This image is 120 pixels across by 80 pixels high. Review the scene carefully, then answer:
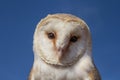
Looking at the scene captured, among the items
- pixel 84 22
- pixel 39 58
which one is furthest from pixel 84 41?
pixel 39 58

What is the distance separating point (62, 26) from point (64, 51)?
38 centimetres

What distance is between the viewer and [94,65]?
740cm

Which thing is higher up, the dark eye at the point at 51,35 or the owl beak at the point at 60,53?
the dark eye at the point at 51,35

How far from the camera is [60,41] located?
7074mm

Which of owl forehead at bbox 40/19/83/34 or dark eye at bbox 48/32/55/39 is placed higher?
owl forehead at bbox 40/19/83/34

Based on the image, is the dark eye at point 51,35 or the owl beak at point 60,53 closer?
the owl beak at point 60,53

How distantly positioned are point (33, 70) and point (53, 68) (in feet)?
1.24

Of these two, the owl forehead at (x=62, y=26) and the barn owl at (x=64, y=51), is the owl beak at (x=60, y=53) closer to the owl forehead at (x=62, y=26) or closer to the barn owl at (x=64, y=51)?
the barn owl at (x=64, y=51)

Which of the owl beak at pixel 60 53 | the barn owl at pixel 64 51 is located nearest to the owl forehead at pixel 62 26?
the barn owl at pixel 64 51

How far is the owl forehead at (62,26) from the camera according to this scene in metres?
7.16

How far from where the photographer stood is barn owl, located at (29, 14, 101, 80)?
7210 mm

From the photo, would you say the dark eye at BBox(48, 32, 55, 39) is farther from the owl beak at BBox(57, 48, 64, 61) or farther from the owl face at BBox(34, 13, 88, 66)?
the owl beak at BBox(57, 48, 64, 61)

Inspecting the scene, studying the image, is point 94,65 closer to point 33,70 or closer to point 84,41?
point 84,41

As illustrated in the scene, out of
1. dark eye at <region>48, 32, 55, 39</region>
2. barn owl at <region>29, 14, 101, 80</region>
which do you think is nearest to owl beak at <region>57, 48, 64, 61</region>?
barn owl at <region>29, 14, 101, 80</region>
